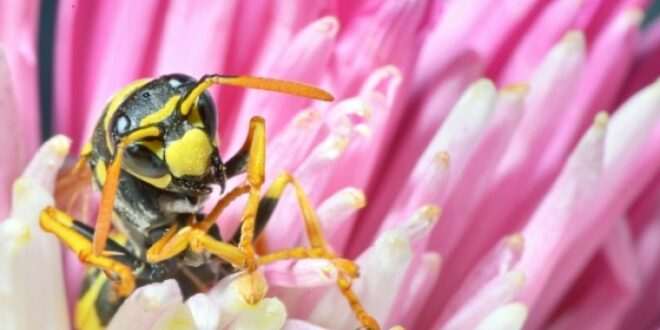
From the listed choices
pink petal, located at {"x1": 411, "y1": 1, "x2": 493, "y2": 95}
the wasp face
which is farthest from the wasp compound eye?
pink petal, located at {"x1": 411, "y1": 1, "x2": 493, "y2": 95}

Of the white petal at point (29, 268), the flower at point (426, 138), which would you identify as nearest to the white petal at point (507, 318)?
the flower at point (426, 138)

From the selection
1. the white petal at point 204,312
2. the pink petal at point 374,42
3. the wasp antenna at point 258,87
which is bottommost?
the white petal at point 204,312

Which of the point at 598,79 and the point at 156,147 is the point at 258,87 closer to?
the point at 156,147

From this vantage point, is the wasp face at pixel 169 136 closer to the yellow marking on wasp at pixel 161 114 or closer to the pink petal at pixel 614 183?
the yellow marking on wasp at pixel 161 114

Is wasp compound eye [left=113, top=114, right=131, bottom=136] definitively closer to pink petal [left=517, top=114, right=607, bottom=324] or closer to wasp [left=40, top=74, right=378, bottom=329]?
wasp [left=40, top=74, right=378, bottom=329]

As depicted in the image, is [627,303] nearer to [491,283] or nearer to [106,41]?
[491,283]

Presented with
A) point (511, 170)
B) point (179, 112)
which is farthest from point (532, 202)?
point (179, 112)

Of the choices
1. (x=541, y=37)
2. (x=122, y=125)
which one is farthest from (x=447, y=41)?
(x=122, y=125)
